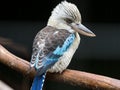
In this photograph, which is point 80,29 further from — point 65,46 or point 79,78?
point 79,78

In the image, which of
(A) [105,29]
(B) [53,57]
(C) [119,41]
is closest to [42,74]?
(B) [53,57]

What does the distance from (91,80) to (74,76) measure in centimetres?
6

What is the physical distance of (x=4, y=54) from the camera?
1772 mm

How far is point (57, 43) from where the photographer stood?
164 centimetres

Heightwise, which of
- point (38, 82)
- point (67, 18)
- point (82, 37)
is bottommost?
point (82, 37)

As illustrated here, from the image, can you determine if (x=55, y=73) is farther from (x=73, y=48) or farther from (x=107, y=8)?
(x=107, y=8)

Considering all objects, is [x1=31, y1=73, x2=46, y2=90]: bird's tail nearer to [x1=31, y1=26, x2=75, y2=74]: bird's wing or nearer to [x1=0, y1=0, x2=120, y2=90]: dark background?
[x1=31, y1=26, x2=75, y2=74]: bird's wing

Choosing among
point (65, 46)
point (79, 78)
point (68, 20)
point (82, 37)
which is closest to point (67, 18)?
point (68, 20)

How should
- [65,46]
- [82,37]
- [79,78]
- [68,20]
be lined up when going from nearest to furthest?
1. [79,78]
2. [65,46]
3. [68,20]
4. [82,37]

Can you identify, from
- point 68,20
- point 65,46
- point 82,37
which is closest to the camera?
point 65,46

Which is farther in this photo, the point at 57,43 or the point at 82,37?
the point at 82,37

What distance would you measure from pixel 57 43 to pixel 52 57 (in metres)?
0.05

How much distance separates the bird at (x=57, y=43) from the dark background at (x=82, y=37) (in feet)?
0.65

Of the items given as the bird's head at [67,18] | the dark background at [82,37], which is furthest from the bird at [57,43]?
the dark background at [82,37]
